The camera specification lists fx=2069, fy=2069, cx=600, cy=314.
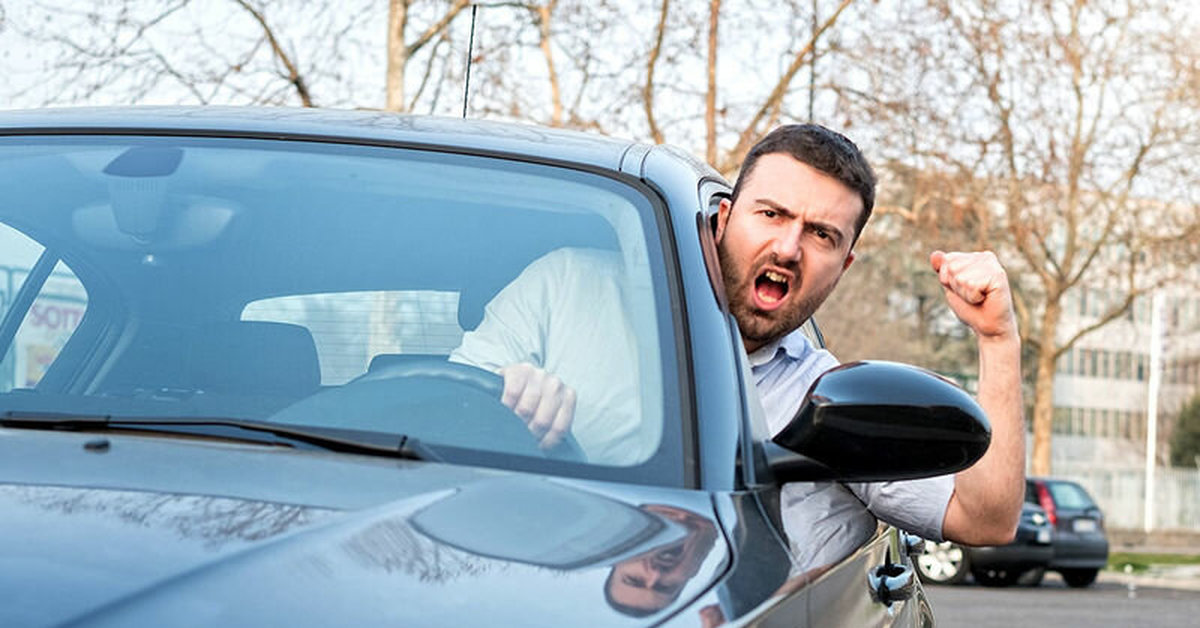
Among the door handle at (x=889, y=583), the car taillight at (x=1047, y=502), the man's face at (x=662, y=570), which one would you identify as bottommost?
the car taillight at (x=1047, y=502)

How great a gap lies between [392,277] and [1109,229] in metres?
32.2

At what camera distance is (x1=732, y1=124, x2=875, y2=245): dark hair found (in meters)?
3.62

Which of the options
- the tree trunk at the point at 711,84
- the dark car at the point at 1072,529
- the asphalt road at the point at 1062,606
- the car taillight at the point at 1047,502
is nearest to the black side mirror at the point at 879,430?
the asphalt road at the point at 1062,606

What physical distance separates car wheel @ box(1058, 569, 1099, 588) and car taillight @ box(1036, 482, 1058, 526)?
89 cm

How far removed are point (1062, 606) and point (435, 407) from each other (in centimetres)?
1704

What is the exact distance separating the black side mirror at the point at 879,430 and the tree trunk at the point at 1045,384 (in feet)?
110

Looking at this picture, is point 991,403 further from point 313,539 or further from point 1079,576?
point 1079,576

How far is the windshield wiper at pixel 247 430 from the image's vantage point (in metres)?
2.28

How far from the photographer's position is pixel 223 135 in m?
2.98

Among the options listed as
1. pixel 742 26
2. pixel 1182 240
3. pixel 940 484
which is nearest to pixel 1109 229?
pixel 1182 240

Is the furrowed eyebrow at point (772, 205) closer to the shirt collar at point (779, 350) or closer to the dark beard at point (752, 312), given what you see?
the dark beard at point (752, 312)

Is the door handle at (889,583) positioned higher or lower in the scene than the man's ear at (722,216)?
lower

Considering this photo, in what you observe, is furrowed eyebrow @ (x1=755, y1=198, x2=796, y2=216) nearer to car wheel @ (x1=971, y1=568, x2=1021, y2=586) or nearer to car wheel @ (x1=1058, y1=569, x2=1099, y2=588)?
car wheel @ (x1=971, y1=568, x2=1021, y2=586)

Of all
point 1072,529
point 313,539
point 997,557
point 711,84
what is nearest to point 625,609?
point 313,539
